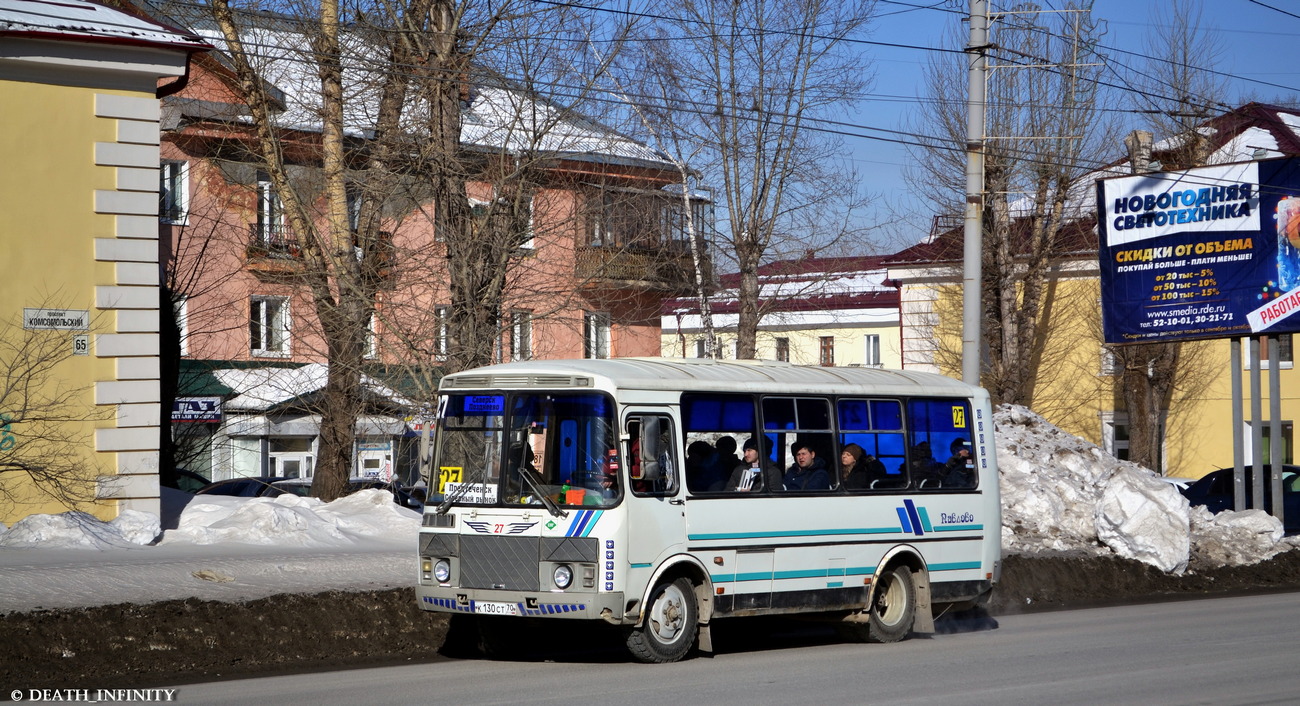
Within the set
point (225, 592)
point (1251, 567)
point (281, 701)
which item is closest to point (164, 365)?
point (225, 592)

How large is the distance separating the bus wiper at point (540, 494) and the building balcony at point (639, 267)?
31.2 feet

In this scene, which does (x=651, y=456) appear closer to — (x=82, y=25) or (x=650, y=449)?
(x=650, y=449)

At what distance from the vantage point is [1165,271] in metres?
26.2

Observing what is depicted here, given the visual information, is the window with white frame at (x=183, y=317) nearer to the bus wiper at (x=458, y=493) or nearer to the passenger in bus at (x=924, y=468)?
the bus wiper at (x=458, y=493)

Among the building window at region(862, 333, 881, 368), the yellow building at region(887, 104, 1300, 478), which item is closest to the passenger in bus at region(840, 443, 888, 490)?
the yellow building at region(887, 104, 1300, 478)

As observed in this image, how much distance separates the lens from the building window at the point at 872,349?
55.1 meters

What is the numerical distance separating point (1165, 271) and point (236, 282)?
22779 mm

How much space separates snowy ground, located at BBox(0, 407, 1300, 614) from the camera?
1388 cm

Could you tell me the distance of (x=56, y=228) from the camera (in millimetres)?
17078

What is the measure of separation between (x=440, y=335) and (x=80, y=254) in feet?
17.5

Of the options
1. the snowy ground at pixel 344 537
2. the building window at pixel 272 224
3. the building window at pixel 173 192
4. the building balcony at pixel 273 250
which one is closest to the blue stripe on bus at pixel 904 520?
the snowy ground at pixel 344 537

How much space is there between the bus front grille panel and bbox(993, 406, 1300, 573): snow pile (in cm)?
1057

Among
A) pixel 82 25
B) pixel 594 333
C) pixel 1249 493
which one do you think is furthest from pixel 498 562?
pixel 1249 493

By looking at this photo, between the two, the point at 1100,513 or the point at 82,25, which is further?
→ the point at 1100,513
